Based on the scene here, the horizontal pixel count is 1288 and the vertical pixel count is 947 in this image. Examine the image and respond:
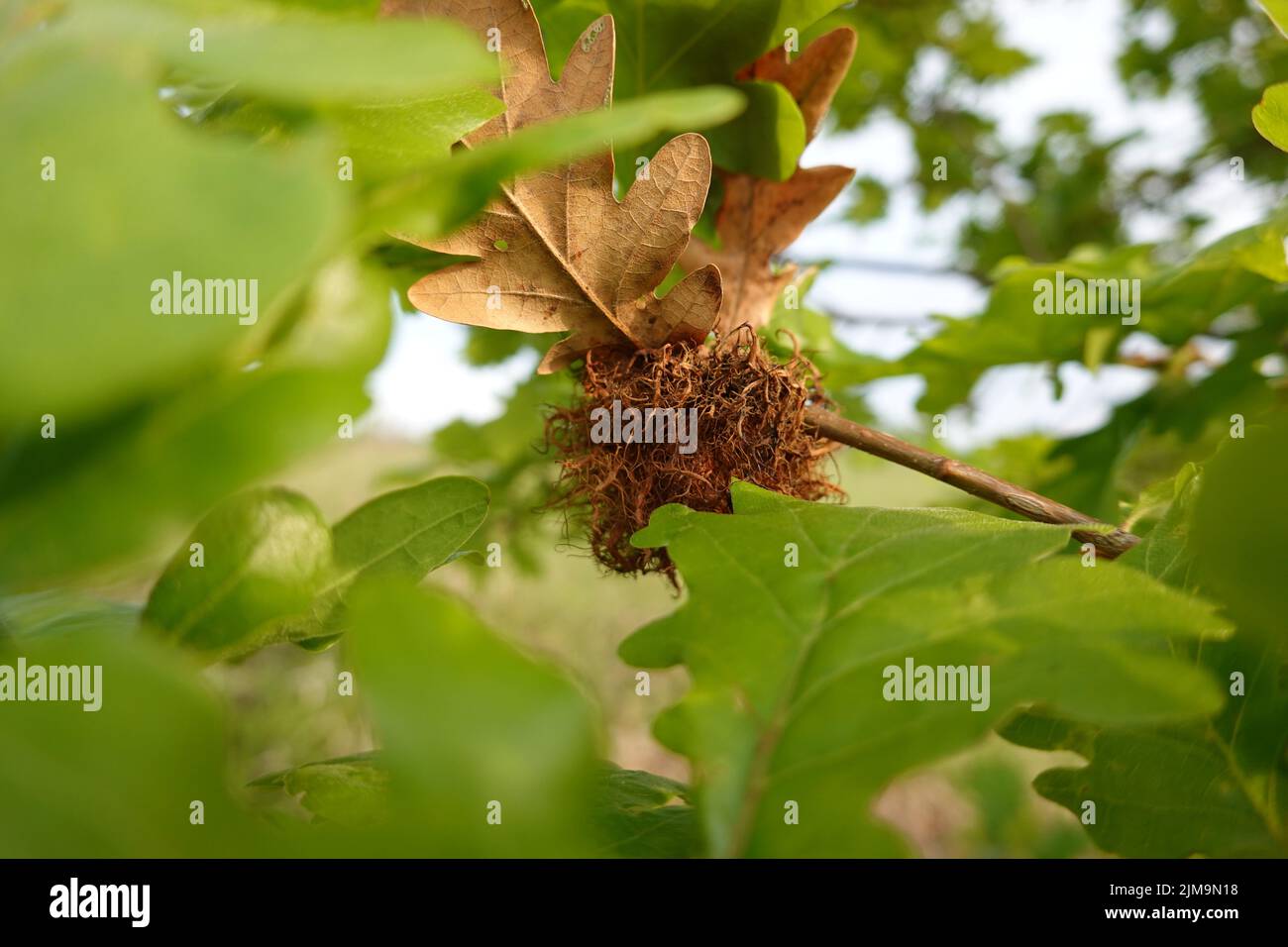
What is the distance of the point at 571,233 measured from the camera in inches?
19.2

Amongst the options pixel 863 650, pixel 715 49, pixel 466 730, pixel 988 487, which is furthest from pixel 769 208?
pixel 466 730

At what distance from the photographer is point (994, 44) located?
70.6 inches

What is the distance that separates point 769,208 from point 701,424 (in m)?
0.18

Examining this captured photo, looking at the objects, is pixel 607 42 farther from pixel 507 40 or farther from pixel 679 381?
pixel 679 381

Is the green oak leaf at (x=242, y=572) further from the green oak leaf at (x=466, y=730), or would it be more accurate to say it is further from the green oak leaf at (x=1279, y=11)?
the green oak leaf at (x=1279, y=11)

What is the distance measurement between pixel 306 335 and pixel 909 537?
0.27 m

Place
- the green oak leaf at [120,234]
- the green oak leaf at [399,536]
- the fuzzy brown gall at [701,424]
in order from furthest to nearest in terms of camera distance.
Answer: the fuzzy brown gall at [701,424]
the green oak leaf at [399,536]
the green oak leaf at [120,234]

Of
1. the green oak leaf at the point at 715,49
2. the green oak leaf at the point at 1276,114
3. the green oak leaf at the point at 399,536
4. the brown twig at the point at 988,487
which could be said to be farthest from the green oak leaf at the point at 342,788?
the green oak leaf at the point at 1276,114

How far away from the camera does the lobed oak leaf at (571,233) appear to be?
1.52 ft

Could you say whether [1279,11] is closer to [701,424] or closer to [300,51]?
[701,424]

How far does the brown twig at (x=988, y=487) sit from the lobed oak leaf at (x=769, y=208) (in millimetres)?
116

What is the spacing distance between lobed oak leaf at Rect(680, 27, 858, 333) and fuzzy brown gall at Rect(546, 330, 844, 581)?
0.17ft

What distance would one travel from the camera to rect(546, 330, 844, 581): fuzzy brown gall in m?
0.52
